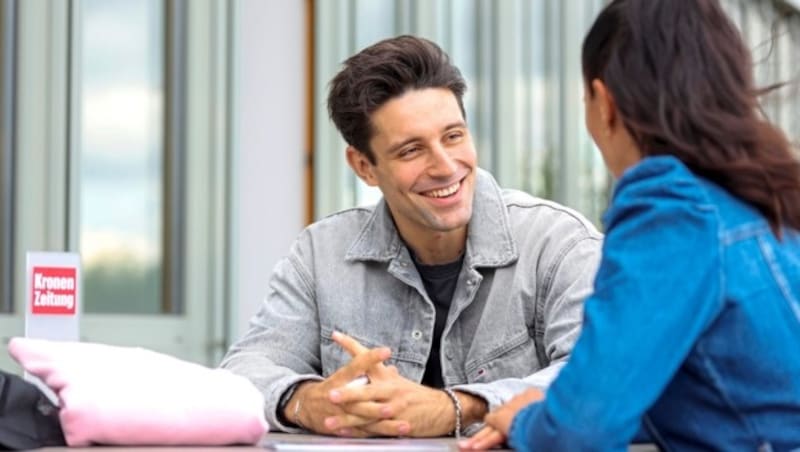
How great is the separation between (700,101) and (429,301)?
116cm

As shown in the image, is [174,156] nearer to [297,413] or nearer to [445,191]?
[445,191]

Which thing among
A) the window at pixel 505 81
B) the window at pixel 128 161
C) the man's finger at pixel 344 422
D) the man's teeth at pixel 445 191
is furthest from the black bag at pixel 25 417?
the window at pixel 505 81

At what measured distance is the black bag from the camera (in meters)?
2.05

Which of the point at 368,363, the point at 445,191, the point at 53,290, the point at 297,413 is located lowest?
the point at 297,413

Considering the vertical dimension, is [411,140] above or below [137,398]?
above

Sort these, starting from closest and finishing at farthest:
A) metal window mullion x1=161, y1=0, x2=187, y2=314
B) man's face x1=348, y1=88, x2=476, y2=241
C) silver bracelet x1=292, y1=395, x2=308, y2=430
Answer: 1. silver bracelet x1=292, y1=395, x2=308, y2=430
2. man's face x1=348, y1=88, x2=476, y2=241
3. metal window mullion x1=161, y1=0, x2=187, y2=314

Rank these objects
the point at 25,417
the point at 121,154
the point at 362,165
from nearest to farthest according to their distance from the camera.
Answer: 1. the point at 25,417
2. the point at 362,165
3. the point at 121,154

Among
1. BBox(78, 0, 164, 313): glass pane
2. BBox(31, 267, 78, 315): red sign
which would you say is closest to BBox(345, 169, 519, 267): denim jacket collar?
BBox(31, 267, 78, 315): red sign

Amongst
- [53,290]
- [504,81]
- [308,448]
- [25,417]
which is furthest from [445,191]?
[504,81]

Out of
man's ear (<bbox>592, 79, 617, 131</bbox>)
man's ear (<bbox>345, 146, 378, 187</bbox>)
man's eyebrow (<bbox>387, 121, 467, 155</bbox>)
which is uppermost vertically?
man's ear (<bbox>592, 79, 617, 131</bbox>)

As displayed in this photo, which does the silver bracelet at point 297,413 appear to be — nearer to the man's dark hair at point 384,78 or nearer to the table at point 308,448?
the table at point 308,448

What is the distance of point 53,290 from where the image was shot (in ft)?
8.38

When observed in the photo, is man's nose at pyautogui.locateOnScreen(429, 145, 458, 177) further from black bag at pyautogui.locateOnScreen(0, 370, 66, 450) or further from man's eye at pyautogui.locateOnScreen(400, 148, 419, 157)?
black bag at pyautogui.locateOnScreen(0, 370, 66, 450)

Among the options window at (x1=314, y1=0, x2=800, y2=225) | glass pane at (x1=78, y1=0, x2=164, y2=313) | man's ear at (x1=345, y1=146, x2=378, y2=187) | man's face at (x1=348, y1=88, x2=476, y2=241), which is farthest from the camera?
window at (x1=314, y1=0, x2=800, y2=225)
